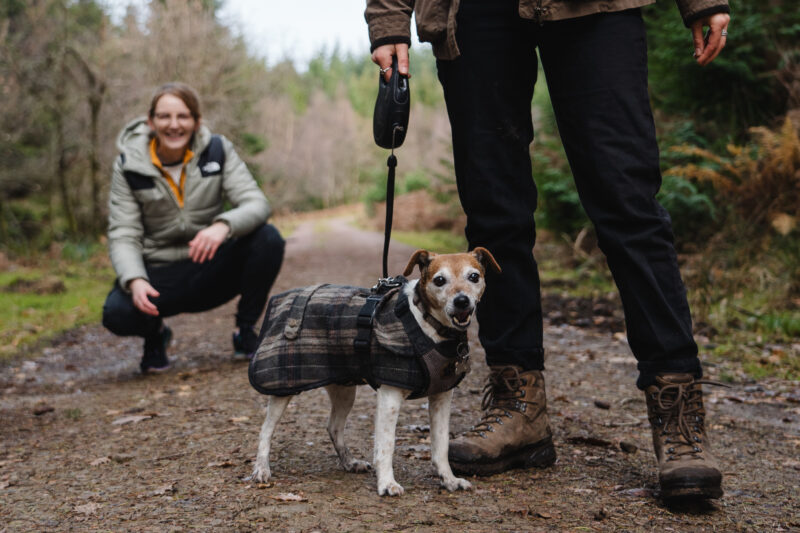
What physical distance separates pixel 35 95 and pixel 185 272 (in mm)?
11477

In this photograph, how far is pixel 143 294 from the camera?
419 cm

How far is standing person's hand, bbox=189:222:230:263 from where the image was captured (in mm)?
4203

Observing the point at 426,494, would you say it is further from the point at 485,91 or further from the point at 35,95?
the point at 35,95

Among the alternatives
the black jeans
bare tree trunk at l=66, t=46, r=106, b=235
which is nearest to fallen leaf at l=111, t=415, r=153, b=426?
the black jeans

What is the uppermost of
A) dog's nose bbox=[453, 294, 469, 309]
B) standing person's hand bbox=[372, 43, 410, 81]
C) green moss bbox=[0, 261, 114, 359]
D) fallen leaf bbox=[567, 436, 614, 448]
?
standing person's hand bbox=[372, 43, 410, 81]

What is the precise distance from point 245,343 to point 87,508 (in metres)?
2.59

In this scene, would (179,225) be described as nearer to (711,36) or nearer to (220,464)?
(220,464)

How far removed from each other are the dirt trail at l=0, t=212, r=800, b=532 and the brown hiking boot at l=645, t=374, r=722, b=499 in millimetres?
139

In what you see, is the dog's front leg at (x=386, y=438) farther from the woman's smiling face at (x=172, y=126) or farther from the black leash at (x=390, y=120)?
the woman's smiling face at (x=172, y=126)

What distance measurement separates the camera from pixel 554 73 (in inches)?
100

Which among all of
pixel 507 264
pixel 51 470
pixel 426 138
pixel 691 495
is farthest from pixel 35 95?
pixel 426 138

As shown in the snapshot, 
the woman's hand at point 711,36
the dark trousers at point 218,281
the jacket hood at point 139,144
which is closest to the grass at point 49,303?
the dark trousers at point 218,281

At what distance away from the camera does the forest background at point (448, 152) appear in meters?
6.26

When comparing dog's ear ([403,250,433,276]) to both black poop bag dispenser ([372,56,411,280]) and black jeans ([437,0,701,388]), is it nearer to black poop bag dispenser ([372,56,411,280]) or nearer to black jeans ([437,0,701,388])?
black poop bag dispenser ([372,56,411,280])
